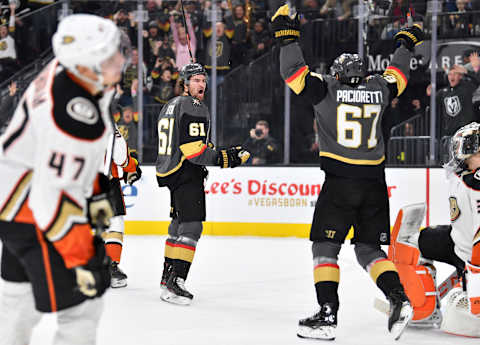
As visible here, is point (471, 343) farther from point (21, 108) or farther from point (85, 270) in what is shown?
point (21, 108)

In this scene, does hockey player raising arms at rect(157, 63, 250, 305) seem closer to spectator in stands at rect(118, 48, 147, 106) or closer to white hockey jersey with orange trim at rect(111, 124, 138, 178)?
white hockey jersey with orange trim at rect(111, 124, 138, 178)

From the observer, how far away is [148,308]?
4.30 metres

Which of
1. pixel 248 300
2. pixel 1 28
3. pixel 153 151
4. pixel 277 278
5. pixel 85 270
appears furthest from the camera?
pixel 1 28

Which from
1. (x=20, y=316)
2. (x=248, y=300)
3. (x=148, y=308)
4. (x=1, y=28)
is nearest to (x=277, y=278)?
(x=248, y=300)

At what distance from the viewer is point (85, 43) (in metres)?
2.02

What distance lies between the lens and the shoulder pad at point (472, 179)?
356cm

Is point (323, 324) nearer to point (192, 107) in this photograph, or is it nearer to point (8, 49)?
point (192, 107)

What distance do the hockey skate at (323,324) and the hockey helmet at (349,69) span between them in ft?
3.60

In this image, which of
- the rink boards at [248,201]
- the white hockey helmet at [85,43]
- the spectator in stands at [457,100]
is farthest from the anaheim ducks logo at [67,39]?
the spectator in stands at [457,100]

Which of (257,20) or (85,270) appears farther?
(257,20)

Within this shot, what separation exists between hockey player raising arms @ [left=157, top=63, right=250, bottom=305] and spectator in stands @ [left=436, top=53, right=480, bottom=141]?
3.92 metres

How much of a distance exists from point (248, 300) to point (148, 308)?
2.17 ft

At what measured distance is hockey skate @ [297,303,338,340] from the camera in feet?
11.5

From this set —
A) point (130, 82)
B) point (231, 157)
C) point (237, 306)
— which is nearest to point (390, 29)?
point (130, 82)
